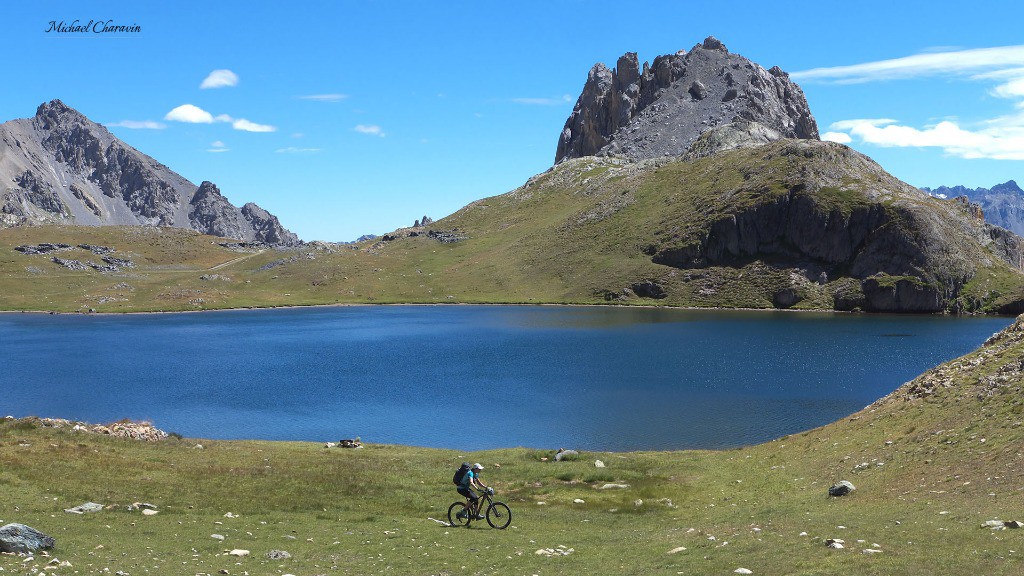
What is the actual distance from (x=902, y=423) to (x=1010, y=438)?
9.65 meters

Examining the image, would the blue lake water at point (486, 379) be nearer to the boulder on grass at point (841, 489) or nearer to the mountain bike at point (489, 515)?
the boulder on grass at point (841, 489)

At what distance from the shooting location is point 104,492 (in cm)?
3228

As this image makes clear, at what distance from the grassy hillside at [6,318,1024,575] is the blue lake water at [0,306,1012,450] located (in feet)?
66.8

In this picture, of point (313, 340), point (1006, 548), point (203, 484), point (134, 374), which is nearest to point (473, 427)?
point (203, 484)

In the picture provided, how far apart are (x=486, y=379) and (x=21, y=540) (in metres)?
80.6

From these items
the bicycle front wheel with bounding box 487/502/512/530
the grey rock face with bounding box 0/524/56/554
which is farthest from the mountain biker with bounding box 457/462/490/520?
the grey rock face with bounding box 0/524/56/554

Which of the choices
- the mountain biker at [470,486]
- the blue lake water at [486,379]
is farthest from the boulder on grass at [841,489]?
the blue lake water at [486,379]

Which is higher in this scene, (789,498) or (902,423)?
(902,423)

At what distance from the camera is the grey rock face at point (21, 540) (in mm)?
21641

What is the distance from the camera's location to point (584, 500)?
39.4 m

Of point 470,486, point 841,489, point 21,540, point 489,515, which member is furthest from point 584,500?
point 21,540

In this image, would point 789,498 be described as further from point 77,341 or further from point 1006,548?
point 77,341

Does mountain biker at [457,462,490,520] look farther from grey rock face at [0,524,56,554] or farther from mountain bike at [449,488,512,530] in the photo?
grey rock face at [0,524,56,554]

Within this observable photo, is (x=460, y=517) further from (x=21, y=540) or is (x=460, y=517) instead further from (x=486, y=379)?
(x=486, y=379)
